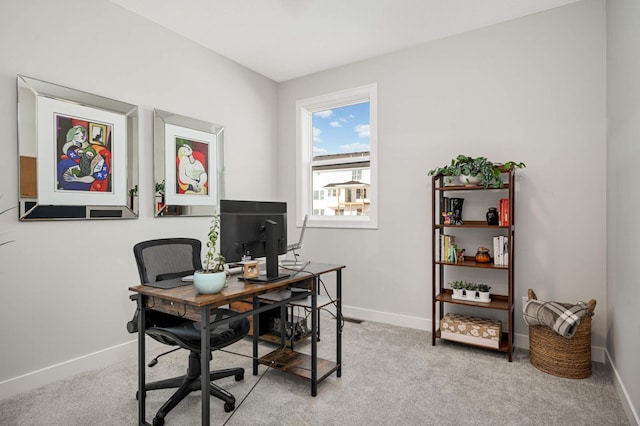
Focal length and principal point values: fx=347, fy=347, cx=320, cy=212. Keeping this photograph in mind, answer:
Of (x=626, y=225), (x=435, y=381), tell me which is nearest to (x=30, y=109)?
(x=435, y=381)

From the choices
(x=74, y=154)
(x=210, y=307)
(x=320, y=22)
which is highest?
(x=320, y=22)

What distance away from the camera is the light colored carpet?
201 cm

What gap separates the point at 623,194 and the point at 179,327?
9.54 ft

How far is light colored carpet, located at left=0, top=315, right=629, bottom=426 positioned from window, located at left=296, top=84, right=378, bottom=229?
1.66 metres

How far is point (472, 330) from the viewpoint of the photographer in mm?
2947

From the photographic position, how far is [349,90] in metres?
3.95

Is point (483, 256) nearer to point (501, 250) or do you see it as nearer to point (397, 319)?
point (501, 250)

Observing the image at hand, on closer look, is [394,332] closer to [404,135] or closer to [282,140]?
[404,135]

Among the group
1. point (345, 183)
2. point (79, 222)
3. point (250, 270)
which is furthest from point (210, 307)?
point (345, 183)

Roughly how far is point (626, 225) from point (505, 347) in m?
1.30

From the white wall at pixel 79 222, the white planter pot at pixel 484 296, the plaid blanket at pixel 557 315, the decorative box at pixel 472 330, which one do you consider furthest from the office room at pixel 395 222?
the white planter pot at pixel 484 296

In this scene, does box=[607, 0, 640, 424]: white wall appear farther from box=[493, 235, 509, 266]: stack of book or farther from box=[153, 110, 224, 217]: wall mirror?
box=[153, 110, 224, 217]: wall mirror

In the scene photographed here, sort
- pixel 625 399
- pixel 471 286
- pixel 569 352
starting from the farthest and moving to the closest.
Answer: pixel 471 286
pixel 569 352
pixel 625 399

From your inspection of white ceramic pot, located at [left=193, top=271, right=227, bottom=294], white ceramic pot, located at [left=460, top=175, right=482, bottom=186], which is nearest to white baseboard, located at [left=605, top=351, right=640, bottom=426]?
white ceramic pot, located at [left=460, top=175, right=482, bottom=186]
